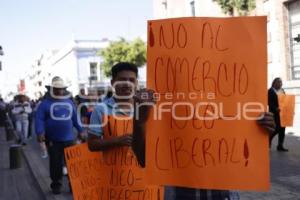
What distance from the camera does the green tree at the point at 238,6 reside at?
65.3 feet

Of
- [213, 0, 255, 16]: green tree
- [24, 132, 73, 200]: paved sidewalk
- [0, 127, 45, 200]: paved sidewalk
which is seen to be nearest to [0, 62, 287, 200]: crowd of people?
[24, 132, 73, 200]: paved sidewalk

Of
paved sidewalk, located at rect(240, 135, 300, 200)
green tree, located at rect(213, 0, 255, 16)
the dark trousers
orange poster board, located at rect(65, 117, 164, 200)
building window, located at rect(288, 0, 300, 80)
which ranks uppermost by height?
green tree, located at rect(213, 0, 255, 16)

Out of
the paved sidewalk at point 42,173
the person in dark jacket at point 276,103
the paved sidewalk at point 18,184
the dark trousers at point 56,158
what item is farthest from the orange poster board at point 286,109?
the paved sidewalk at point 18,184

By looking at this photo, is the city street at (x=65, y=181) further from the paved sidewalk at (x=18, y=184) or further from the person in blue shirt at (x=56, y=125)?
the person in blue shirt at (x=56, y=125)

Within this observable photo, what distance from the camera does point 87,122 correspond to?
867 centimetres

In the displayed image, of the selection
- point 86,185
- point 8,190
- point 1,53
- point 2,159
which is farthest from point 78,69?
point 86,185

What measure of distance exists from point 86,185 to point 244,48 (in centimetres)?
167

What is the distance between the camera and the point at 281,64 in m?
18.5

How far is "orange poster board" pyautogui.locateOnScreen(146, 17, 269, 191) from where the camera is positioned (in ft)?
6.94

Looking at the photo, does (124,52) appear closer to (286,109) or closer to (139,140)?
(286,109)

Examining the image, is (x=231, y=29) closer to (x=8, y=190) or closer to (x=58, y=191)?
(x=58, y=191)

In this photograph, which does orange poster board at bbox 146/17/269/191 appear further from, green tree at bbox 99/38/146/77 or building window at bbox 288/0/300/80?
green tree at bbox 99/38/146/77

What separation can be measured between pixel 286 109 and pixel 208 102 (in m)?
8.42

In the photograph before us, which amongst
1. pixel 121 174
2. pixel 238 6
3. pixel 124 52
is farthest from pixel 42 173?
pixel 124 52
